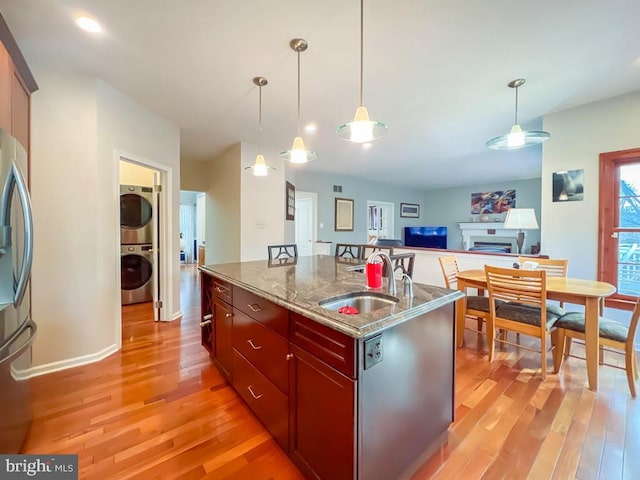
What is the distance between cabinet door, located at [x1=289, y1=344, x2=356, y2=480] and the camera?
3.48ft

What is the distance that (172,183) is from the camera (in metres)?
3.52

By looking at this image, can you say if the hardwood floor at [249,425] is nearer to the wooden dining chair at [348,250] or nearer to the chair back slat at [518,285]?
the chair back slat at [518,285]

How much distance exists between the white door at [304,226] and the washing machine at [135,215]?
3.19 metres

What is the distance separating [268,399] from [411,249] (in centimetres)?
366

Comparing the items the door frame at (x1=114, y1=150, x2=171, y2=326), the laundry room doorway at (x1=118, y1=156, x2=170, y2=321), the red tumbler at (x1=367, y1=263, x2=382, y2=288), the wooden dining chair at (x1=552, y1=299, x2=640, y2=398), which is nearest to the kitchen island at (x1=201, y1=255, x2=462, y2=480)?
the red tumbler at (x1=367, y1=263, x2=382, y2=288)

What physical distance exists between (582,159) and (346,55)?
2859 millimetres

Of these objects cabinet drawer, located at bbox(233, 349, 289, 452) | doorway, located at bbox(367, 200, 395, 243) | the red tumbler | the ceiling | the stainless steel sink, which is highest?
the ceiling

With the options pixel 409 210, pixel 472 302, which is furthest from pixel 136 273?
pixel 409 210

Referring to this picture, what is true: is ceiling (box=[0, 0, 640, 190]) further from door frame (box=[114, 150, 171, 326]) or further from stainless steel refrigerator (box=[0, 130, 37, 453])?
stainless steel refrigerator (box=[0, 130, 37, 453])

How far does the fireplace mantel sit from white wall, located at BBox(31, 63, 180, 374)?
812 centimetres

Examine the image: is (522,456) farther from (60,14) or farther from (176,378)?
(60,14)

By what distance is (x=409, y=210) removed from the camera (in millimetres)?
8797

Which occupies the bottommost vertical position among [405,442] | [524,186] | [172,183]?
[405,442]

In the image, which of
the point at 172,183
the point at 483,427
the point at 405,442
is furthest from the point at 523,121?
the point at 172,183
